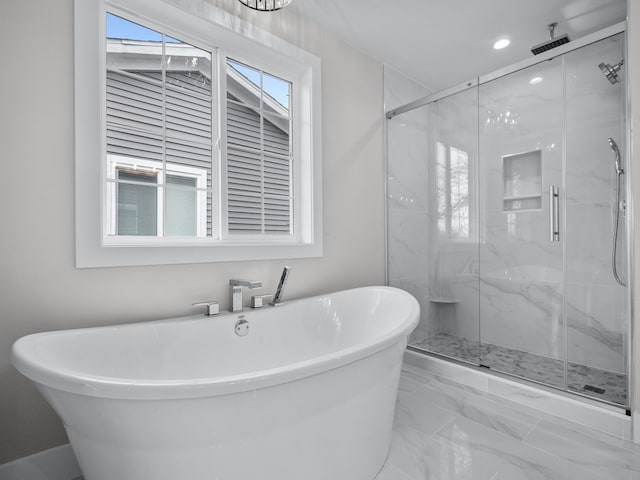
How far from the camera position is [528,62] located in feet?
6.89

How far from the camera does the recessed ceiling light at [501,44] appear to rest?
2.59 metres

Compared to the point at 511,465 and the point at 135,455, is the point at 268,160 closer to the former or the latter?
the point at 135,455

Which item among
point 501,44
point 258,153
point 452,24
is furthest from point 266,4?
point 501,44

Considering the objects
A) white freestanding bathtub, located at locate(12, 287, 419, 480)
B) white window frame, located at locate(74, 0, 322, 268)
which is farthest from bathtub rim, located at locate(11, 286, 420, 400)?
white window frame, located at locate(74, 0, 322, 268)

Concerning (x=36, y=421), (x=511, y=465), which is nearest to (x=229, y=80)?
(x=36, y=421)

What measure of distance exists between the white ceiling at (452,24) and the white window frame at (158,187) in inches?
52.9

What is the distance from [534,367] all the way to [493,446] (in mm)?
974

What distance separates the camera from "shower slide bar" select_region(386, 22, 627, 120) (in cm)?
179

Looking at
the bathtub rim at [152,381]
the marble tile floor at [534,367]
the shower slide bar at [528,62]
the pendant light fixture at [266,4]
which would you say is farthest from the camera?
the marble tile floor at [534,367]

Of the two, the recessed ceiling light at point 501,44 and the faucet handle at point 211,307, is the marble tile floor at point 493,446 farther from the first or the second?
the recessed ceiling light at point 501,44

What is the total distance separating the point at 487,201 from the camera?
2836 mm

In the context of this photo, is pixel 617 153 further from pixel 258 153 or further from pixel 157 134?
pixel 157 134

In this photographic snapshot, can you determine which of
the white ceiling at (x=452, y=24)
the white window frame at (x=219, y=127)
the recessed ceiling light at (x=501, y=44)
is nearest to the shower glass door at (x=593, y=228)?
the white ceiling at (x=452, y=24)

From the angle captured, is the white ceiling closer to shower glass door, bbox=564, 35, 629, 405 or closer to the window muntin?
shower glass door, bbox=564, 35, 629, 405
